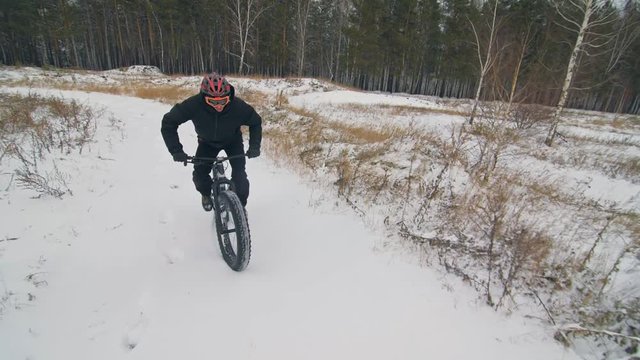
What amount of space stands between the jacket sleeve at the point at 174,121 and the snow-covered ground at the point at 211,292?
121 centimetres

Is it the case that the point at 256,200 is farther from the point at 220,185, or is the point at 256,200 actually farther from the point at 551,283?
the point at 551,283

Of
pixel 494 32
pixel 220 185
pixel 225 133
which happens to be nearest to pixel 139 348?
pixel 220 185

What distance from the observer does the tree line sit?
114 ft

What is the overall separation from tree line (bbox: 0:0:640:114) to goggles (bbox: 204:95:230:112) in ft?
110

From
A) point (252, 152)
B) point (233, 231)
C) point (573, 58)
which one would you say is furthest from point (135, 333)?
point (573, 58)

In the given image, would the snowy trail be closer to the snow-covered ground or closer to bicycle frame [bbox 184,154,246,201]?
the snow-covered ground

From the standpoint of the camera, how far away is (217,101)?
10.4 feet

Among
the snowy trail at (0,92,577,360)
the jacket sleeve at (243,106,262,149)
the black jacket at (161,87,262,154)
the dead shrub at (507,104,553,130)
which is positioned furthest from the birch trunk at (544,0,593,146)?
the black jacket at (161,87,262,154)

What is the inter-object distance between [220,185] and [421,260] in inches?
97.5

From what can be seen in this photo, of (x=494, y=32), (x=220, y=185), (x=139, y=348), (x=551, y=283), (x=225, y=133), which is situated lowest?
(x=139, y=348)

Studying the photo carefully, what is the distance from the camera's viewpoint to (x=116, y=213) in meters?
4.16

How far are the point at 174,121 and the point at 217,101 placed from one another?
1.94 feet

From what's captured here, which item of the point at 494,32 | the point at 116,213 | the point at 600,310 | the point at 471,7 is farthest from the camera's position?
the point at 471,7

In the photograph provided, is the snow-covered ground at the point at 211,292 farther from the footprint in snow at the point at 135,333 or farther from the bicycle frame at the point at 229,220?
the bicycle frame at the point at 229,220
